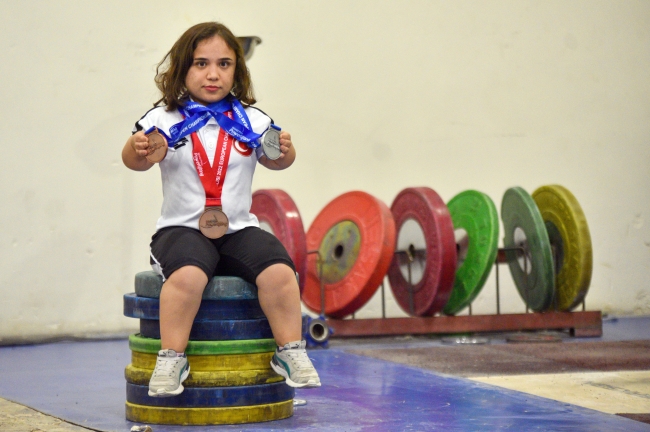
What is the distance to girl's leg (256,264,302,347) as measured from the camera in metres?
2.79

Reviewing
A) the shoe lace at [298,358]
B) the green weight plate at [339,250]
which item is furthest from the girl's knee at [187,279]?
the green weight plate at [339,250]

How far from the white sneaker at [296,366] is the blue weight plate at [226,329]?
10 cm

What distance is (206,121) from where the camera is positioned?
9.70 ft

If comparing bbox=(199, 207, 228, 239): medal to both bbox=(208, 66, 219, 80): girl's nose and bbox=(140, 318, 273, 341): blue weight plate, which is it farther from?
bbox=(208, 66, 219, 80): girl's nose

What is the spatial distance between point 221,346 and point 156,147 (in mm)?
647

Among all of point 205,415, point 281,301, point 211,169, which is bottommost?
point 205,415

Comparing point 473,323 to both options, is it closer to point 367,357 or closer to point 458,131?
point 367,357

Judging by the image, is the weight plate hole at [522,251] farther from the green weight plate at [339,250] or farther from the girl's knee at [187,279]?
the girl's knee at [187,279]

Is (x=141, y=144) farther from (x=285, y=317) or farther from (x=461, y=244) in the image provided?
(x=461, y=244)

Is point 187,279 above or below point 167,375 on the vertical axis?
above

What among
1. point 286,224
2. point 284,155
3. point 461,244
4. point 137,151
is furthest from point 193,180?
point 461,244

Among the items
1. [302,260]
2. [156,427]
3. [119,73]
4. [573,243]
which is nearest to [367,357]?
[302,260]

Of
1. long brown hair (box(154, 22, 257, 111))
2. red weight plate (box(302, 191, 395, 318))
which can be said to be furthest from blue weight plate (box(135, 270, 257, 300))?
red weight plate (box(302, 191, 395, 318))

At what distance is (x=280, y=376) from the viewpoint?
9.62ft
